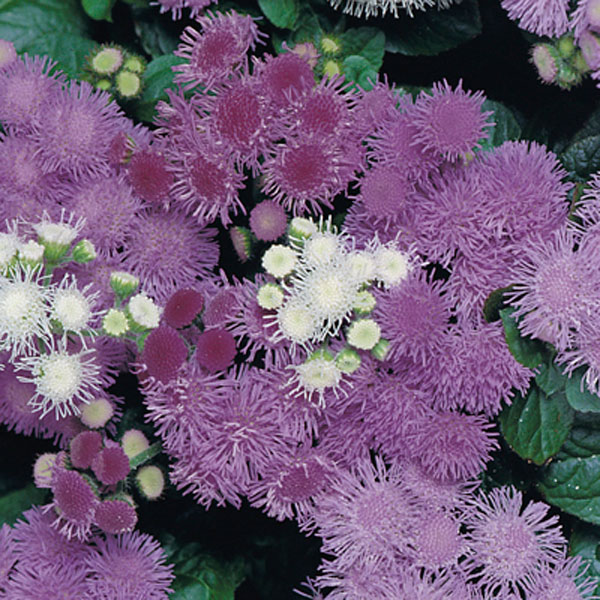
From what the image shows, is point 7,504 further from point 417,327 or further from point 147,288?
point 417,327

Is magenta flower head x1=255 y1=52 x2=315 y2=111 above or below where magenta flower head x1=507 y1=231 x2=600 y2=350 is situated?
above

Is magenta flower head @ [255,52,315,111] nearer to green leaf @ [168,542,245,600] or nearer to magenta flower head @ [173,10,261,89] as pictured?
magenta flower head @ [173,10,261,89]

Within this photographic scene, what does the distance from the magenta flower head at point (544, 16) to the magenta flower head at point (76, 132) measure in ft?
2.59

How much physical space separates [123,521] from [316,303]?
1.60 ft

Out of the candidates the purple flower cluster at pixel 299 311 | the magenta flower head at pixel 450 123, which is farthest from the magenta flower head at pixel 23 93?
the magenta flower head at pixel 450 123

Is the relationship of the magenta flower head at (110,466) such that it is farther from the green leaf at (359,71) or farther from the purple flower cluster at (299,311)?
the green leaf at (359,71)

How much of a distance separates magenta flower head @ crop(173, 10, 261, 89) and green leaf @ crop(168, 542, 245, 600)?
933 mm

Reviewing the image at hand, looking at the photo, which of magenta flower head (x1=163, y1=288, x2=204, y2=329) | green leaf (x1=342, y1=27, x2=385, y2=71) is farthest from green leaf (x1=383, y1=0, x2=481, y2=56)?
magenta flower head (x1=163, y1=288, x2=204, y2=329)

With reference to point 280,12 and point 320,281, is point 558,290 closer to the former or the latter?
point 320,281

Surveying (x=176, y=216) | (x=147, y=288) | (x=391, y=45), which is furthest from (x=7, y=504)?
(x=391, y=45)

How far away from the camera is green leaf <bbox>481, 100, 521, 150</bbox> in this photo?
5.48 ft

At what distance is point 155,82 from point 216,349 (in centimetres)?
63

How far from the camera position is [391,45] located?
177cm

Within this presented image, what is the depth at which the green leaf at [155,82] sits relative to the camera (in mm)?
1692
